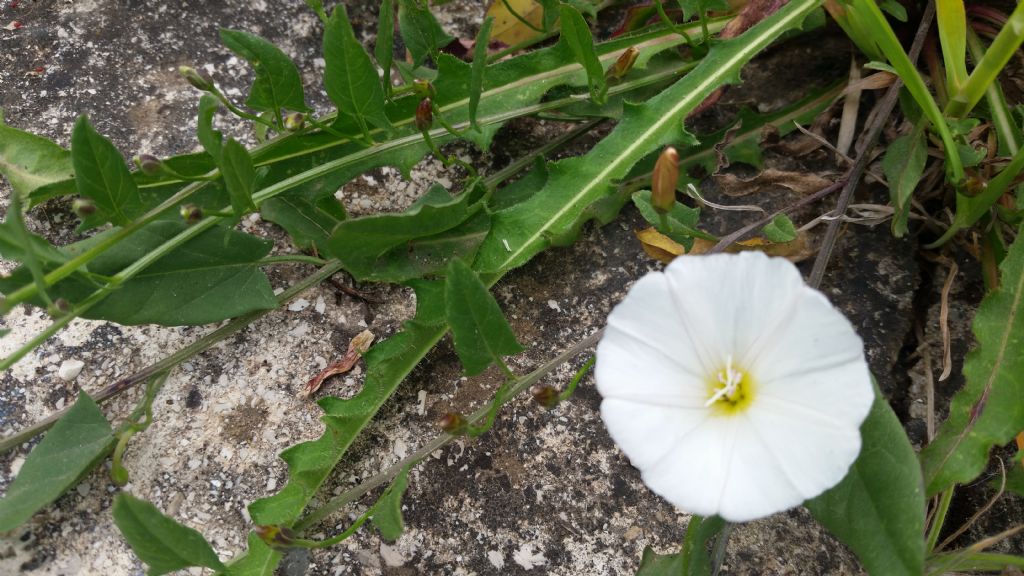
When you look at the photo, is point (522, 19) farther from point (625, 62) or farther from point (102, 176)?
point (102, 176)

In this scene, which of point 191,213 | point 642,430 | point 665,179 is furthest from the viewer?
point 191,213

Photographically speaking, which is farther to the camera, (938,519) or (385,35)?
(385,35)

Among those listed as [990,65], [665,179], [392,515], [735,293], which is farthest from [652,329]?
[990,65]

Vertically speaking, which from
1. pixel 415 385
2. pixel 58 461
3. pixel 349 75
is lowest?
pixel 415 385

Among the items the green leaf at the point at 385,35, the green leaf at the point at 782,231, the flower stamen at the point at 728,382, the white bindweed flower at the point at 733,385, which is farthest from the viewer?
the green leaf at the point at 385,35

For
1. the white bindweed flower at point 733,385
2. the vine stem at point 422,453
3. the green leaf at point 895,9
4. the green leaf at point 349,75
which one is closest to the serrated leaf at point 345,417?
the vine stem at point 422,453

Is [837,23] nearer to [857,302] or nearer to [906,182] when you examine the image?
[906,182]

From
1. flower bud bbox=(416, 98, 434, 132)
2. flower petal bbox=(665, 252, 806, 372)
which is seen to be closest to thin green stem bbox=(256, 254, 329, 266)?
flower bud bbox=(416, 98, 434, 132)

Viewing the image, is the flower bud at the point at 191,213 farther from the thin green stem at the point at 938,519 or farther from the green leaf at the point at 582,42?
the thin green stem at the point at 938,519
